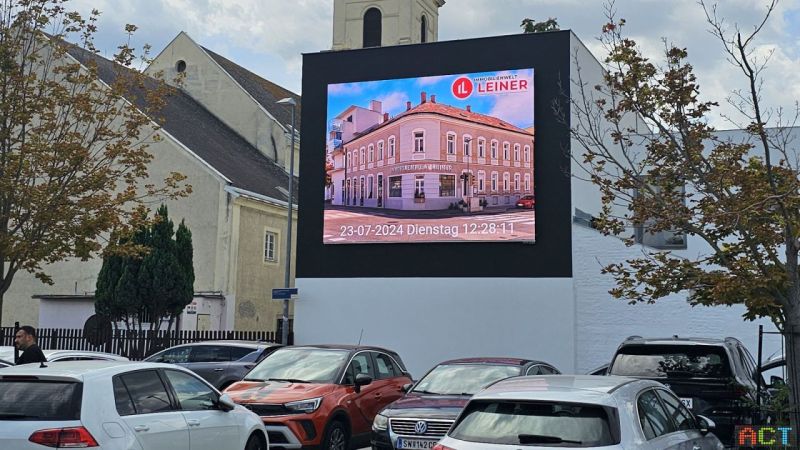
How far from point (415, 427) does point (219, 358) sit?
9975 mm

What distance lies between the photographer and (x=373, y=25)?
4288 centimetres

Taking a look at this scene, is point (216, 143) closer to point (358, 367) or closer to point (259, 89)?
point (259, 89)

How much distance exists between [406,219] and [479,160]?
2432 mm

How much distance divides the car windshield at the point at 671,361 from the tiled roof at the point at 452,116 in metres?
11.8

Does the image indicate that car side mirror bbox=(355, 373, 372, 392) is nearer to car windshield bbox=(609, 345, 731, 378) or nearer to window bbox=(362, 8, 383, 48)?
car windshield bbox=(609, 345, 731, 378)

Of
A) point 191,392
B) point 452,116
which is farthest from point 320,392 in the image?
point 452,116

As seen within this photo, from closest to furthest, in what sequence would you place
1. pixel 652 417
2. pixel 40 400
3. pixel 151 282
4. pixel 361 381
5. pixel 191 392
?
pixel 652 417, pixel 40 400, pixel 191 392, pixel 361 381, pixel 151 282

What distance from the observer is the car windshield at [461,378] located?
1170cm

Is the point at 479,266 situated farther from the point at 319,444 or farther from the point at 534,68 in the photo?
the point at 319,444

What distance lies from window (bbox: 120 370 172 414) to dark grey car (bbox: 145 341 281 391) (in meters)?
9.91

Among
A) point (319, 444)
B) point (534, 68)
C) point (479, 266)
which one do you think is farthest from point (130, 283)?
point (319, 444)

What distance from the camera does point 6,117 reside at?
18.0 m

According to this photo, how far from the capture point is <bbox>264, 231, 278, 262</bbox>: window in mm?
34094

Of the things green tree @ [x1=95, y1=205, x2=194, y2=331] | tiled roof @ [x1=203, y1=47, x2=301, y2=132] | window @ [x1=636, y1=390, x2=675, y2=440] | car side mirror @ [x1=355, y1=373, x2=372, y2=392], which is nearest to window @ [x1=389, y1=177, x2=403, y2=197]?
green tree @ [x1=95, y1=205, x2=194, y2=331]
